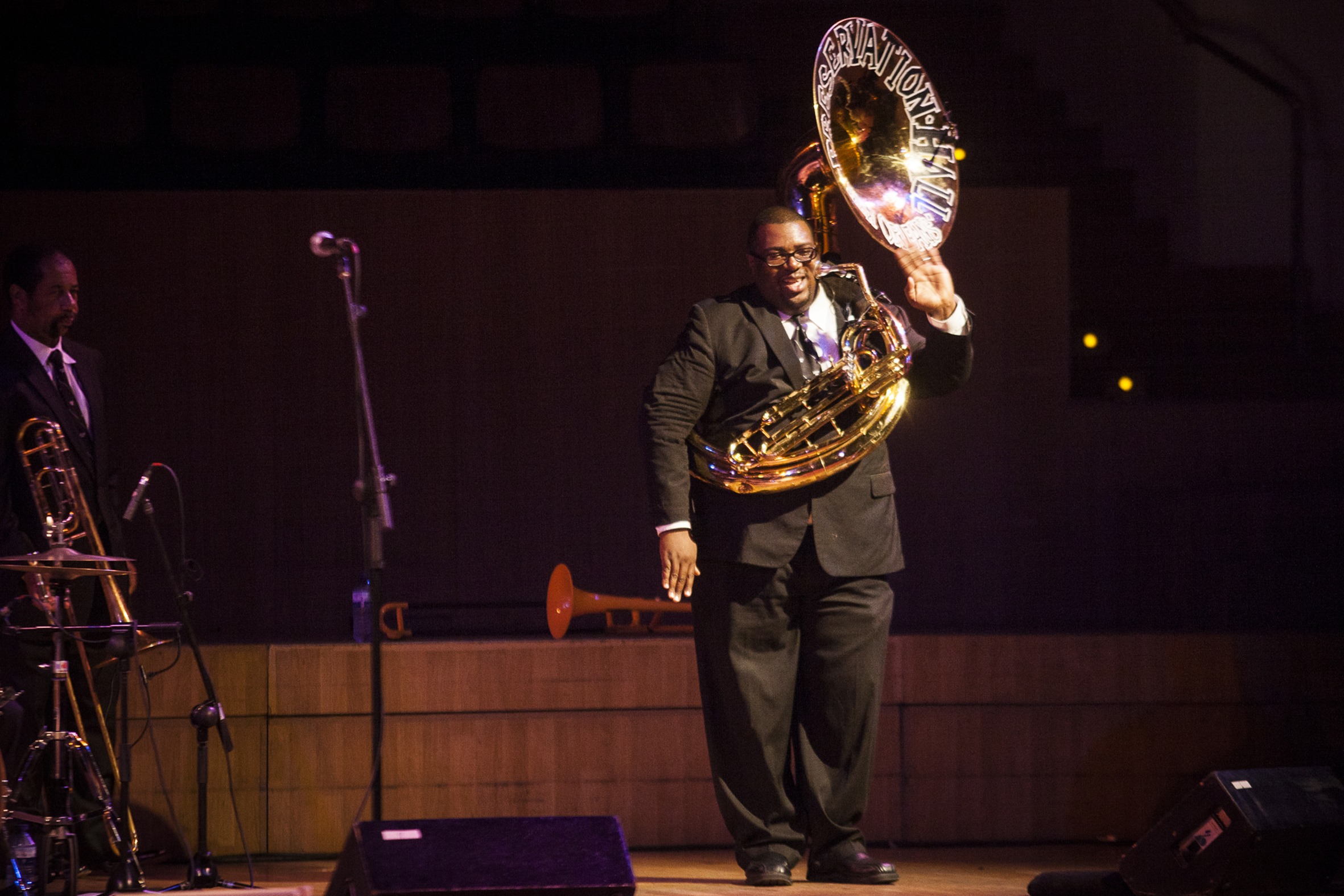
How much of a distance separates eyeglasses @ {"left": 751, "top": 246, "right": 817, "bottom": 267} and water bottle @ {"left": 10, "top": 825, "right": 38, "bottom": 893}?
1.93m

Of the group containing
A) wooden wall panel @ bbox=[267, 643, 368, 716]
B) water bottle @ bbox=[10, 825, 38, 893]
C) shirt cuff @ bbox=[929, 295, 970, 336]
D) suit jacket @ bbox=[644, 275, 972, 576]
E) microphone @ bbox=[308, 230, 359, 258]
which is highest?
microphone @ bbox=[308, 230, 359, 258]

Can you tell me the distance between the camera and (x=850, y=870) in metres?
3.29

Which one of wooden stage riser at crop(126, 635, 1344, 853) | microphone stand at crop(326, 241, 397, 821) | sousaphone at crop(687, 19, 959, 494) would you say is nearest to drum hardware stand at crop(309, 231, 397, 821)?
microphone stand at crop(326, 241, 397, 821)

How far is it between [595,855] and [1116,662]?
2010 mm

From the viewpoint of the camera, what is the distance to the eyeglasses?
3307mm

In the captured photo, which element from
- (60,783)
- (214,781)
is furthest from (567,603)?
(60,783)

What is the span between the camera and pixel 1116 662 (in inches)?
160

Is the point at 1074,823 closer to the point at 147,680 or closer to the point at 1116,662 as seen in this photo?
the point at 1116,662

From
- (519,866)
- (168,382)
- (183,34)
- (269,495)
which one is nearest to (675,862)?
(519,866)

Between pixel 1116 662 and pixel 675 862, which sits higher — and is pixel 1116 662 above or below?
above

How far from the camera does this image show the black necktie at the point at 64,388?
349 cm

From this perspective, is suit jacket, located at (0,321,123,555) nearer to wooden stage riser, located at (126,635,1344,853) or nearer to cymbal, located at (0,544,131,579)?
cymbal, located at (0,544,131,579)

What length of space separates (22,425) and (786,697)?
1.78 m

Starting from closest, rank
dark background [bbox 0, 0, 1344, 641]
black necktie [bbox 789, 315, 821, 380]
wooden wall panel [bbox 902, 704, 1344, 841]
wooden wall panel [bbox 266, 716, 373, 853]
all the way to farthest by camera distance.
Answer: black necktie [bbox 789, 315, 821, 380]
wooden wall panel [bbox 266, 716, 373, 853]
wooden wall panel [bbox 902, 704, 1344, 841]
dark background [bbox 0, 0, 1344, 641]
